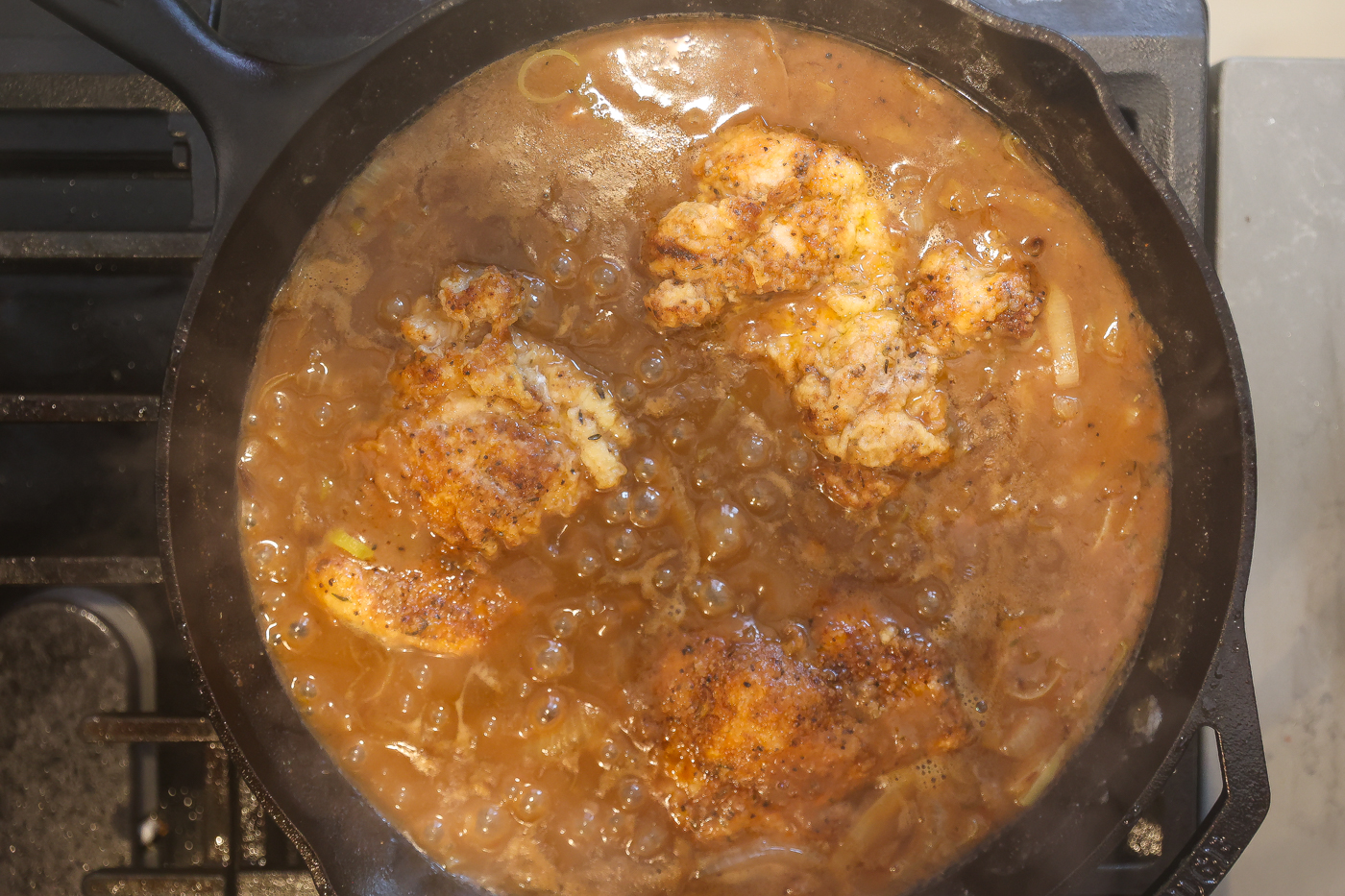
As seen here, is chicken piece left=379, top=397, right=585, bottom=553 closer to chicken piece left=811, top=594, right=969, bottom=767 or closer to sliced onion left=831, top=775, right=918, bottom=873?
chicken piece left=811, top=594, right=969, bottom=767

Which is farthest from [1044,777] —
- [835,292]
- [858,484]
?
[835,292]

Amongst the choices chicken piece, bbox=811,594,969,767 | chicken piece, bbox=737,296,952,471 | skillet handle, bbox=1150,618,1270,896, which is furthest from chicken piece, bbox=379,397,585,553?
skillet handle, bbox=1150,618,1270,896

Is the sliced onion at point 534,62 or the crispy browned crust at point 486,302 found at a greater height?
the sliced onion at point 534,62

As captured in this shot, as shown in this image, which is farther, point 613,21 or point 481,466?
point 613,21

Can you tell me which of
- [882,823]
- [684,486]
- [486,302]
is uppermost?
[486,302]

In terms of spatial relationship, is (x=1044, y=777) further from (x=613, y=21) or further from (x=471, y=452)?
(x=613, y=21)

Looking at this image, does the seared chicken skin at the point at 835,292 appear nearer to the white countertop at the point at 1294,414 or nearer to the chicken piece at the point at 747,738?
the chicken piece at the point at 747,738

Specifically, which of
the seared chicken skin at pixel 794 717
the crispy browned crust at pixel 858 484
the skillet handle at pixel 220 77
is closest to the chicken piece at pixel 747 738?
the seared chicken skin at pixel 794 717
